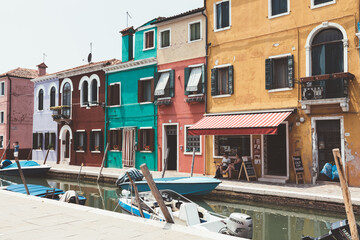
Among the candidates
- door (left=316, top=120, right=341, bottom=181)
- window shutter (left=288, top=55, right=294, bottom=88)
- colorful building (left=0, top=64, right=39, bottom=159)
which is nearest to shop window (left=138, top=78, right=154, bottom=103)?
window shutter (left=288, top=55, right=294, bottom=88)

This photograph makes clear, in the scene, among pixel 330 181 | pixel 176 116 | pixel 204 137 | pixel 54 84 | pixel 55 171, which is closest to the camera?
pixel 330 181

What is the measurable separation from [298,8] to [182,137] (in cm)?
822

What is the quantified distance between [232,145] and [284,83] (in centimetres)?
370

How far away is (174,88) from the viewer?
1898 centimetres

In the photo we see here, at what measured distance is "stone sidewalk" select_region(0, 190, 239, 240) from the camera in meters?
5.90

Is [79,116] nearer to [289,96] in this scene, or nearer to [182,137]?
[182,137]

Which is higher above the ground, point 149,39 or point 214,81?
point 149,39

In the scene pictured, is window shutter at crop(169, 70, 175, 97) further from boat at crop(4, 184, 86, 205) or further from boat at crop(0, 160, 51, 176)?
boat at crop(0, 160, 51, 176)

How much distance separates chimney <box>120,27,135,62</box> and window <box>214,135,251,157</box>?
28.6ft

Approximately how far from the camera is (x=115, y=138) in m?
22.3

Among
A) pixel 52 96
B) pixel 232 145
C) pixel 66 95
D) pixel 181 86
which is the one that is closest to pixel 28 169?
pixel 66 95

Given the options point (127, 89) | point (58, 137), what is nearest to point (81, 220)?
point (127, 89)

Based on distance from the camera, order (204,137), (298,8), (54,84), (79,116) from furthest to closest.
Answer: (54,84) < (79,116) < (204,137) < (298,8)

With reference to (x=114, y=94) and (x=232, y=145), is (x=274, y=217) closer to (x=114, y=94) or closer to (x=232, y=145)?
(x=232, y=145)
